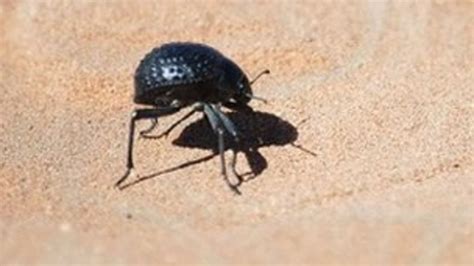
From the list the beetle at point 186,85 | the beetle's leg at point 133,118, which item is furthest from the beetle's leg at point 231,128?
the beetle's leg at point 133,118

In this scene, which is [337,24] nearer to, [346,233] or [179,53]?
[179,53]

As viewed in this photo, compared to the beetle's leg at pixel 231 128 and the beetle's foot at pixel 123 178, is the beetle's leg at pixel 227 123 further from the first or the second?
the beetle's foot at pixel 123 178

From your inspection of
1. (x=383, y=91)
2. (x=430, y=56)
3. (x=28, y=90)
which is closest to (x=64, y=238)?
(x=28, y=90)

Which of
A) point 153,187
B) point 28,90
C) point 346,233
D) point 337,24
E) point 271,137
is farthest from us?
point 337,24

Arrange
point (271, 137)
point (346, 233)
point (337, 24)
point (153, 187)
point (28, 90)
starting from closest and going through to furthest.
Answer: point (346, 233) < point (153, 187) < point (271, 137) < point (28, 90) < point (337, 24)

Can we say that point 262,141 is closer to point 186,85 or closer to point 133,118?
point 186,85

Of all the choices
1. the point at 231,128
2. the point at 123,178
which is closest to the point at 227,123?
the point at 231,128

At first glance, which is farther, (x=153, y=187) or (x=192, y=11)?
(x=192, y=11)
